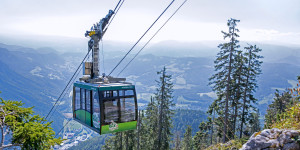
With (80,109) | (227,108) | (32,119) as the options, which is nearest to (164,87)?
(227,108)

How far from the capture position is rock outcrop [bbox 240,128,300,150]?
5441mm

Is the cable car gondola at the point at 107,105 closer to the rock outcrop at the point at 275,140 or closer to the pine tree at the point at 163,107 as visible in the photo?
the rock outcrop at the point at 275,140

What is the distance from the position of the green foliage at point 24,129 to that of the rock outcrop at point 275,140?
663 centimetres

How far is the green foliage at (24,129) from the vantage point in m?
7.80

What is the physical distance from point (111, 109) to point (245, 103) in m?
20.2

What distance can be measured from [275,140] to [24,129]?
306 inches

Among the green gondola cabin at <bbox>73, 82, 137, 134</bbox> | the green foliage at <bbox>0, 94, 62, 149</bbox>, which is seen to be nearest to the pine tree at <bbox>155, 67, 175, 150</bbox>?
the green gondola cabin at <bbox>73, 82, 137, 134</bbox>

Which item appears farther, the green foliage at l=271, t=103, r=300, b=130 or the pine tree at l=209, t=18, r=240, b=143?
the pine tree at l=209, t=18, r=240, b=143

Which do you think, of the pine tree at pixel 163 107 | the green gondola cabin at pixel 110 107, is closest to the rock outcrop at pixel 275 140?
the green gondola cabin at pixel 110 107

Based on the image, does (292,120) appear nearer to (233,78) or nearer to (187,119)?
(233,78)

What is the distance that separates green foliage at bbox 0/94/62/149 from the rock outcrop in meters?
6.63

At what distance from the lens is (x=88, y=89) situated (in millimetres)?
11281

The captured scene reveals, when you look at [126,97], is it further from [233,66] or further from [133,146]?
[133,146]

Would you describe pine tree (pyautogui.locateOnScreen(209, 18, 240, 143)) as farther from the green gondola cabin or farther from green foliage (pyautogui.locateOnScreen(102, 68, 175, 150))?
the green gondola cabin
